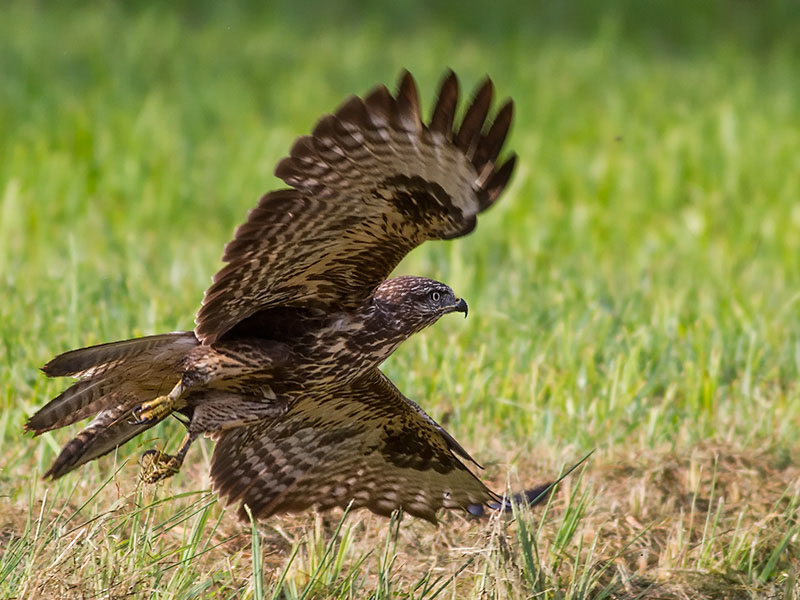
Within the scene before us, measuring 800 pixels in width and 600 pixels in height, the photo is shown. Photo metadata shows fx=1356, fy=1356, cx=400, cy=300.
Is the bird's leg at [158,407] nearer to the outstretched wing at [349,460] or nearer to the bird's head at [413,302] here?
the outstretched wing at [349,460]

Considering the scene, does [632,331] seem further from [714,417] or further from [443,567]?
[443,567]

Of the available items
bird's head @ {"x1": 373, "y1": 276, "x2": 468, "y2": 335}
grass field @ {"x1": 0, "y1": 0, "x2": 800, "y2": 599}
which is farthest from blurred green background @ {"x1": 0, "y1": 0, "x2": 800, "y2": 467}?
bird's head @ {"x1": 373, "y1": 276, "x2": 468, "y2": 335}

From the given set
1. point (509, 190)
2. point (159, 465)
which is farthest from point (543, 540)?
point (509, 190)

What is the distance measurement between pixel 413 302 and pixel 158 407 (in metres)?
0.93

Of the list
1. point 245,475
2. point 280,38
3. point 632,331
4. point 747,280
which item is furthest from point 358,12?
point 245,475

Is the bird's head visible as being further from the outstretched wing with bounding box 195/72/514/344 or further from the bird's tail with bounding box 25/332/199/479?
the bird's tail with bounding box 25/332/199/479

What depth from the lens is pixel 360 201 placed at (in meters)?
4.11

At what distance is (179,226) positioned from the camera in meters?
9.25

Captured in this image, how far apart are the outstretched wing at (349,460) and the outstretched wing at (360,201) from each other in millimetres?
519

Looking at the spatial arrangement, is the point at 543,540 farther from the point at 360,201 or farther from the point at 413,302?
the point at 360,201

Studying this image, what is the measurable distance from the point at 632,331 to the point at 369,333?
2422 mm

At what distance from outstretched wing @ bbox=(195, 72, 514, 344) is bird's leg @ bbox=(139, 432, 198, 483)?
1.37 ft

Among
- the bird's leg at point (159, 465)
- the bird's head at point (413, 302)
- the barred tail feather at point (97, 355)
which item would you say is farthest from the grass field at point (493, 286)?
the bird's head at point (413, 302)

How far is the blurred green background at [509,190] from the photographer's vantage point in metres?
5.91
